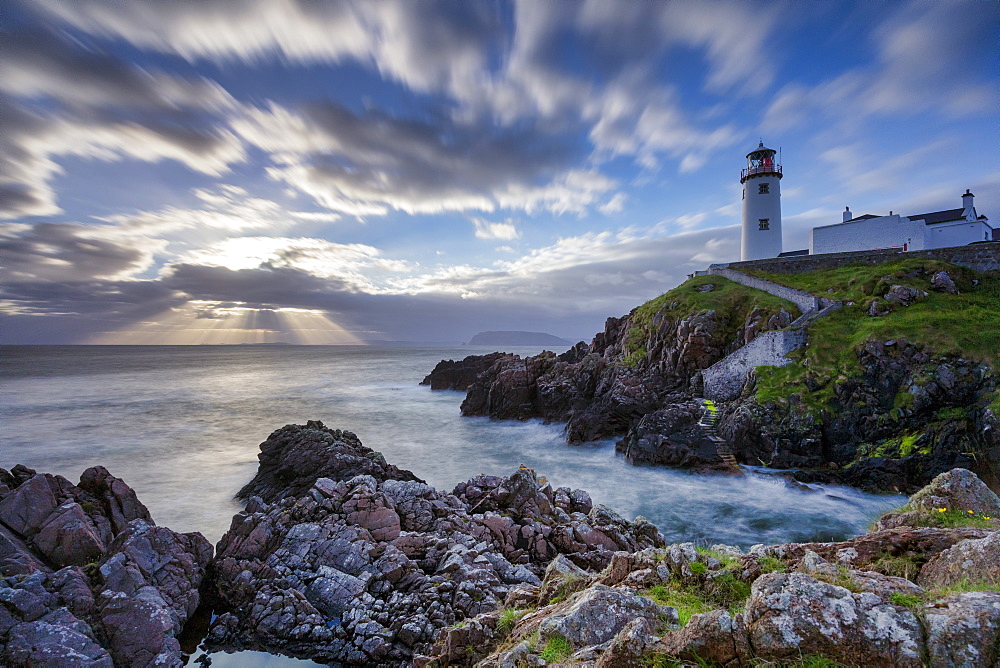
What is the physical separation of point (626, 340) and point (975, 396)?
2515cm

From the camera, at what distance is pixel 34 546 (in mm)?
10930

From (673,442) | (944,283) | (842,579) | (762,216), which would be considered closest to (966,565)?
(842,579)

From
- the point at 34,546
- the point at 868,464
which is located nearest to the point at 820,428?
the point at 868,464

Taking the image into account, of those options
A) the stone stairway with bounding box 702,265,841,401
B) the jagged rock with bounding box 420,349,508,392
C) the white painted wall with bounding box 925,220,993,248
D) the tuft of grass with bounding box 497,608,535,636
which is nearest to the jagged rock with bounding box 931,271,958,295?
the stone stairway with bounding box 702,265,841,401

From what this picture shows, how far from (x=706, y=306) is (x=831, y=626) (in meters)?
37.2

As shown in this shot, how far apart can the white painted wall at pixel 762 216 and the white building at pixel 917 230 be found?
230 inches

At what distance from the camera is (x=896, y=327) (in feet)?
84.2

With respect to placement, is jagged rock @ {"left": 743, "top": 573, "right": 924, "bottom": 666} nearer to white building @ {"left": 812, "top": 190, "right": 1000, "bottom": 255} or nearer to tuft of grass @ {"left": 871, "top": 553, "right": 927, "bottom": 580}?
tuft of grass @ {"left": 871, "top": 553, "right": 927, "bottom": 580}

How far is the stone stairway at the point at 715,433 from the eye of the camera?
25.0m

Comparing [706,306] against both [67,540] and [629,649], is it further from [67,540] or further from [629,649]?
[67,540]

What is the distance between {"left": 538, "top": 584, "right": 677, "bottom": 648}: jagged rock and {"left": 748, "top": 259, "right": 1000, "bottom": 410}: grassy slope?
25.8 meters

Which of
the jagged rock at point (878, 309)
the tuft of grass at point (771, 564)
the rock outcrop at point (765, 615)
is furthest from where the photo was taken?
the jagged rock at point (878, 309)

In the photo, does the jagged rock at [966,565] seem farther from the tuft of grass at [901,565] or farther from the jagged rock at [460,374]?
the jagged rock at [460,374]

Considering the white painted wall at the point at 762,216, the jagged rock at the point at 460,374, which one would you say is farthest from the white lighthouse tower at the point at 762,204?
the jagged rock at the point at 460,374
